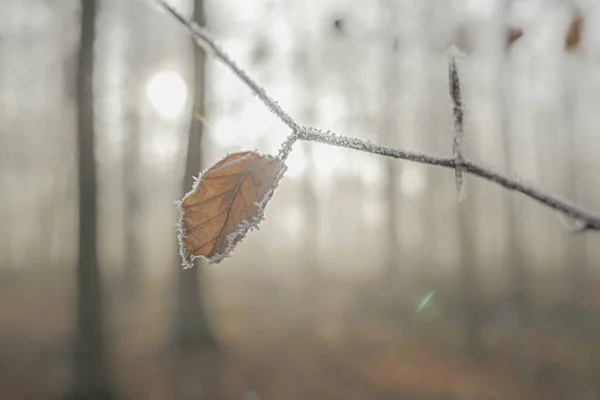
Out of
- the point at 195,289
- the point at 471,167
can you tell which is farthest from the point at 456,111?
the point at 195,289

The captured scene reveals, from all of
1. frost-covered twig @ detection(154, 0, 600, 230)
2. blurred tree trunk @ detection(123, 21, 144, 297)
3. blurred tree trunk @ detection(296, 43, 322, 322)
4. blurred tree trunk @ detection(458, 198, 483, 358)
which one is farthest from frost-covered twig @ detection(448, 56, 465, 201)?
blurred tree trunk @ detection(123, 21, 144, 297)

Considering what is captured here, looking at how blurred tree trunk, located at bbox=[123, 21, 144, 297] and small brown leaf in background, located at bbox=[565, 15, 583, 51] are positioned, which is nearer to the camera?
small brown leaf in background, located at bbox=[565, 15, 583, 51]

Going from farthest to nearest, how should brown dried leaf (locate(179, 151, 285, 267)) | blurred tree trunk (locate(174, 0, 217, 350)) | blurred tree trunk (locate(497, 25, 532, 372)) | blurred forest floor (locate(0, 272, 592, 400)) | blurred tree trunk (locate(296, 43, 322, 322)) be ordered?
1. blurred tree trunk (locate(296, 43, 322, 322))
2. blurred tree trunk (locate(497, 25, 532, 372))
3. blurred tree trunk (locate(174, 0, 217, 350))
4. blurred forest floor (locate(0, 272, 592, 400))
5. brown dried leaf (locate(179, 151, 285, 267))

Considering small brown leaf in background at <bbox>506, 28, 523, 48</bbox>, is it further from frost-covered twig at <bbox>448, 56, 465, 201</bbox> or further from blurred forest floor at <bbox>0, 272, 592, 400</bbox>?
blurred forest floor at <bbox>0, 272, 592, 400</bbox>

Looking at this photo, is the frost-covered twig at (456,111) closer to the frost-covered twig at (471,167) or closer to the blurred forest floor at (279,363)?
the frost-covered twig at (471,167)

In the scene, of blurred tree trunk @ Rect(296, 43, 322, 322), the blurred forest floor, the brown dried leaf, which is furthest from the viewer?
blurred tree trunk @ Rect(296, 43, 322, 322)

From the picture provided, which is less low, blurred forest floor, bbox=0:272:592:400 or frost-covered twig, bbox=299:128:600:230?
frost-covered twig, bbox=299:128:600:230
